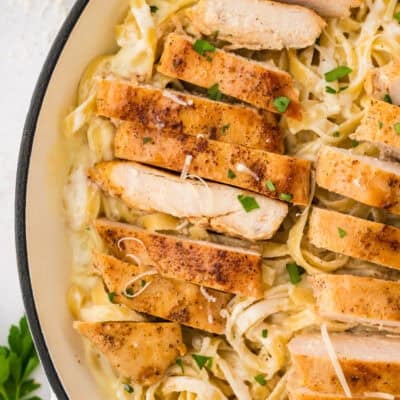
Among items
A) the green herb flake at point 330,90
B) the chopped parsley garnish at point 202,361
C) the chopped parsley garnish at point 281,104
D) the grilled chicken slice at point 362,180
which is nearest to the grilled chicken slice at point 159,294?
the chopped parsley garnish at point 202,361

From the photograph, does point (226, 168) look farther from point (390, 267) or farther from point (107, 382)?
point (107, 382)

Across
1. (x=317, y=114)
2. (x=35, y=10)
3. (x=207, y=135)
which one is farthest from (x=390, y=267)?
(x=35, y=10)

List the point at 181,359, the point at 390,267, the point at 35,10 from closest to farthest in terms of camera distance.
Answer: the point at 390,267
the point at 181,359
the point at 35,10

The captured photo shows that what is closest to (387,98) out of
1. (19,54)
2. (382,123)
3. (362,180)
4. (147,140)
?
(382,123)

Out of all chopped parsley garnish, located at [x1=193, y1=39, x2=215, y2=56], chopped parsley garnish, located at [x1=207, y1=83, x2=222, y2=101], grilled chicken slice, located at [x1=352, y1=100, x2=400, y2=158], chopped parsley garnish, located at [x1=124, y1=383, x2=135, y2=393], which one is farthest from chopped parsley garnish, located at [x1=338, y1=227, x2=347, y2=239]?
chopped parsley garnish, located at [x1=124, y1=383, x2=135, y2=393]

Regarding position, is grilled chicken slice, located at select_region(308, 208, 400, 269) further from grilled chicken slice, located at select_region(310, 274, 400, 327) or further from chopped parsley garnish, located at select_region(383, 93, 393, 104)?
chopped parsley garnish, located at select_region(383, 93, 393, 104)

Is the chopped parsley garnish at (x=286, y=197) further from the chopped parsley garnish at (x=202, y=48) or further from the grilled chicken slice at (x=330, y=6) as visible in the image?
the grilled chicken slice at (x=330, y=6)

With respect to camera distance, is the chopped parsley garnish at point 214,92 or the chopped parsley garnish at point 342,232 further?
the chopped parsley garnish at point 214,92
